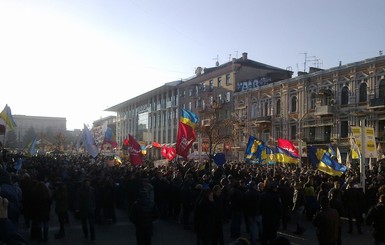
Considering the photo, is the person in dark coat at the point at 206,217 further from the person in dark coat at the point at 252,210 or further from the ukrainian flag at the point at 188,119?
the ukrainian flag at the point at 188,119

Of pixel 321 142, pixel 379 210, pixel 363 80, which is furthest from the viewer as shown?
pixel 321 142

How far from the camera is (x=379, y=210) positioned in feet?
26.4

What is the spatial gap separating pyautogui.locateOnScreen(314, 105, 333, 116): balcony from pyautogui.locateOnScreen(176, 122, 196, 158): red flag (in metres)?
21.2

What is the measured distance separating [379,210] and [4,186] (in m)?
6.96

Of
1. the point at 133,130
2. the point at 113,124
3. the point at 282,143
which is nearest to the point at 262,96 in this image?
the point at 282,143

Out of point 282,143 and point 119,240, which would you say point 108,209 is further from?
point 282,143

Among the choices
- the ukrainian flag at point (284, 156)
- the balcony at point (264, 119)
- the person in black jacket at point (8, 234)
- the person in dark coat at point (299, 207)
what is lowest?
the person in dark coat at point (299, 207)

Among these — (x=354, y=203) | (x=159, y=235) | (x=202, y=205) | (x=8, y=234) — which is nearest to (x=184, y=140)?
(x=159, y=235)

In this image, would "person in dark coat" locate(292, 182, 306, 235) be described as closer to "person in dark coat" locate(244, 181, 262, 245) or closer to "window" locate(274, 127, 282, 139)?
"person in dark coat" locate(244, 181, 262, 245)

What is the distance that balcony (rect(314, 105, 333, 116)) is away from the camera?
3812cm

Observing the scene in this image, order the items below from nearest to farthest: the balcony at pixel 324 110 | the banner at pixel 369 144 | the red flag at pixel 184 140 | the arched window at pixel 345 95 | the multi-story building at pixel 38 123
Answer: the banner at pixel 369 144
the red flag at pixel 184 140
the arched window at pixel 345 95
the balcony at pixel 324 110
the multi-story building at pixel 38 123

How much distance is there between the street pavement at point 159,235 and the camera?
36.7 ft

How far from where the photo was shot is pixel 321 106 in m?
39.1

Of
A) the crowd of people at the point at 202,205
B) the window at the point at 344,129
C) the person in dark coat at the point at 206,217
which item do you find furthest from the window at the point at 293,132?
the person in dark coat at the point at 206,217
